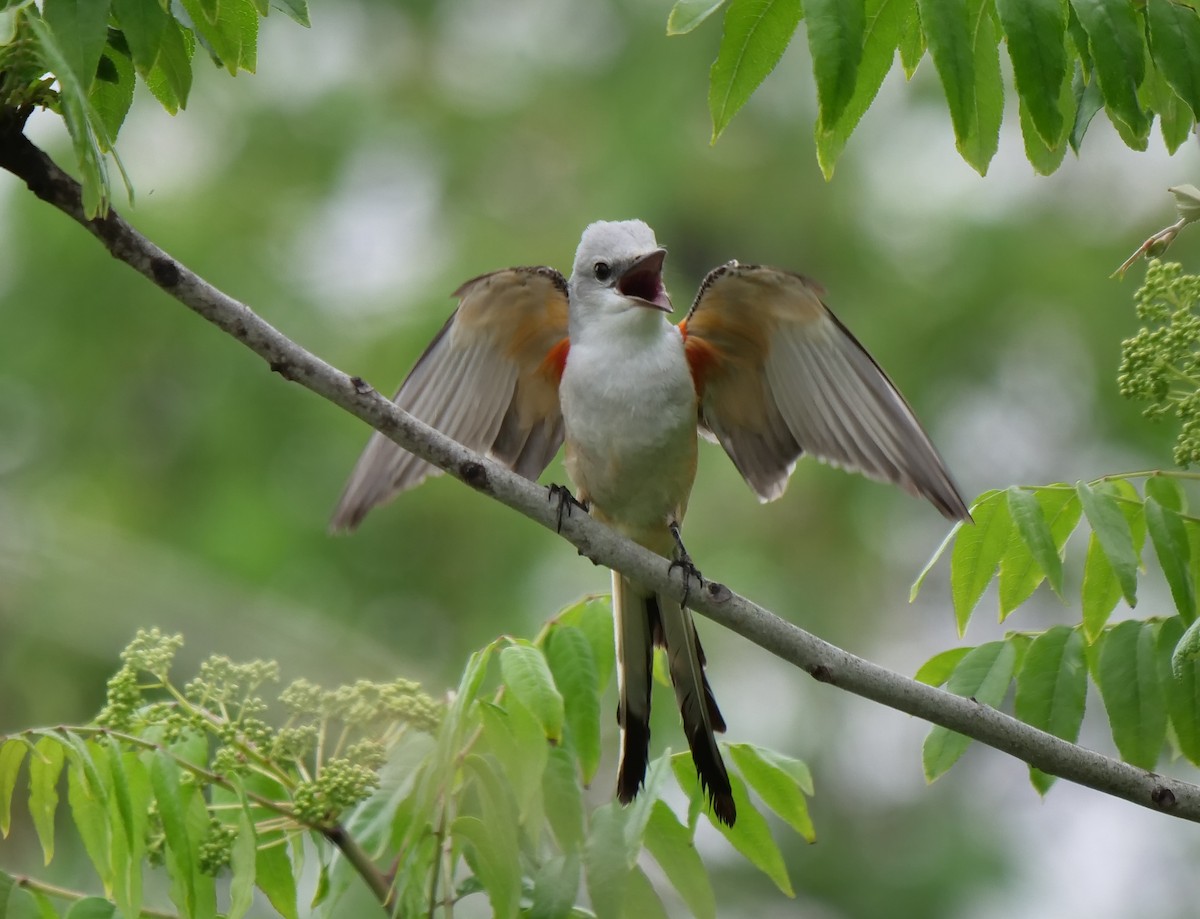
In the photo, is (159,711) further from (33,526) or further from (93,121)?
(33,526)

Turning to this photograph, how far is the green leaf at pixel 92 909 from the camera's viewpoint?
2818 mm

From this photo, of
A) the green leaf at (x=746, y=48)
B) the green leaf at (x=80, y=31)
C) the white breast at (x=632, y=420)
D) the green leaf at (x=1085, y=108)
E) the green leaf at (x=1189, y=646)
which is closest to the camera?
the green leaf at (x=80, y=31)

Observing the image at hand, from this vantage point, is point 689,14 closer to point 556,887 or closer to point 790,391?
point 790,391

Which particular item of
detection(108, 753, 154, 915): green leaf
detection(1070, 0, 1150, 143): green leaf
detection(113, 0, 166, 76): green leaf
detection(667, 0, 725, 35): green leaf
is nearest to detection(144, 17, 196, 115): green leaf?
detection(113, 0, 166, 76): green leaf

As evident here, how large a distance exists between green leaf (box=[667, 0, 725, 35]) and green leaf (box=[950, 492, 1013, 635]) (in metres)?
1.32

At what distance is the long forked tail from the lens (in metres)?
3.75

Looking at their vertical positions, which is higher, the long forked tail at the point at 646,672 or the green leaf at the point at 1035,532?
the green leaf at the point at 1035,532

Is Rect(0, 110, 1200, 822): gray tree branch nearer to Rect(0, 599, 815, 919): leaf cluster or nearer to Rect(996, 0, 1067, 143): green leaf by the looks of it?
Rect(0, 599, 815, 919): leaf cluster

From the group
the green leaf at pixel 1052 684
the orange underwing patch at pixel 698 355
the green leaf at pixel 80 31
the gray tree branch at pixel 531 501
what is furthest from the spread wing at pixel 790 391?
the green leaf at pixel 80 31

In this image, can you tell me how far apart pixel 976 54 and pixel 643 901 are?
1.97 meters

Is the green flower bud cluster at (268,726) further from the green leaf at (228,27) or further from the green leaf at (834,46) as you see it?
the green leaf at (834,46)

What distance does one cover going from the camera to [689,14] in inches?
106

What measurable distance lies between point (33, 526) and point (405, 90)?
19.2 ft

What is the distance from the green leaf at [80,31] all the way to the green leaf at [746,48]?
3.75 feet
